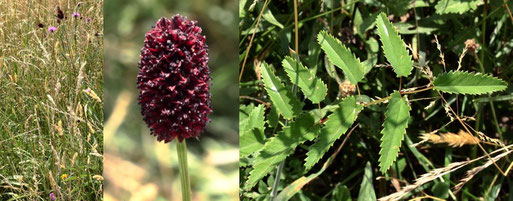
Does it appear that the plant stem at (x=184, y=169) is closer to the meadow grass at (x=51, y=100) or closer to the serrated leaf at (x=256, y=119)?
the serrated leaf at (x=256, y=119)

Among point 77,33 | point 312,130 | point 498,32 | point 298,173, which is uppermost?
point 77,33

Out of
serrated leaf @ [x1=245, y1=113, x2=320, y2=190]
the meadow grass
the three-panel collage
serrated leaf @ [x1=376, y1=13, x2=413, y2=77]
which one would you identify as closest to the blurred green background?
the three-panel collage

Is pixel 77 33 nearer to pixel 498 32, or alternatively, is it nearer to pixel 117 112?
pixel 117 112

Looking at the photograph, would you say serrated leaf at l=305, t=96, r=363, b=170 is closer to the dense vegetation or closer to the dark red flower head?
the dense vegetation

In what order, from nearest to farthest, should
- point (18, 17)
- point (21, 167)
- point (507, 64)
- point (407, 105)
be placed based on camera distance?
point (407, 105) < point (507, 64) < point (21, 167) < point (18, 17)

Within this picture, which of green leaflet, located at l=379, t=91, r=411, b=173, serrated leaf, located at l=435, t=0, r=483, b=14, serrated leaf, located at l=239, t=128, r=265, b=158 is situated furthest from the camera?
serrated leaf, located at l=435, t=0, r=483, b=14

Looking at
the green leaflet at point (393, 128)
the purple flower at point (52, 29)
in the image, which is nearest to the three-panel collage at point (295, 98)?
the green leaflet at point (393, 128)

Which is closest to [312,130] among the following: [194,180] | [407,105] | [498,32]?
[407,105]

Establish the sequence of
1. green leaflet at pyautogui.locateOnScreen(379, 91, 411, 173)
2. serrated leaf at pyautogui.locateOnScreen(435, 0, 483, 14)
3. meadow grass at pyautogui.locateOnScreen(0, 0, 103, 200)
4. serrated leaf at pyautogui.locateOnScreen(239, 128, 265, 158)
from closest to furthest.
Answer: green leaflet at pyautogui.locateOnScreen(379, 91, 411, 173)
serrated leaf at pyautogui.locateOnScreen(239, 128, 265, 158)
serrated leaf at pyautogui.locateOnScreen(435, 0, 483, 14)
meadow grass at pyautogui.locateOnScreen(0, 0, 103, 200)
